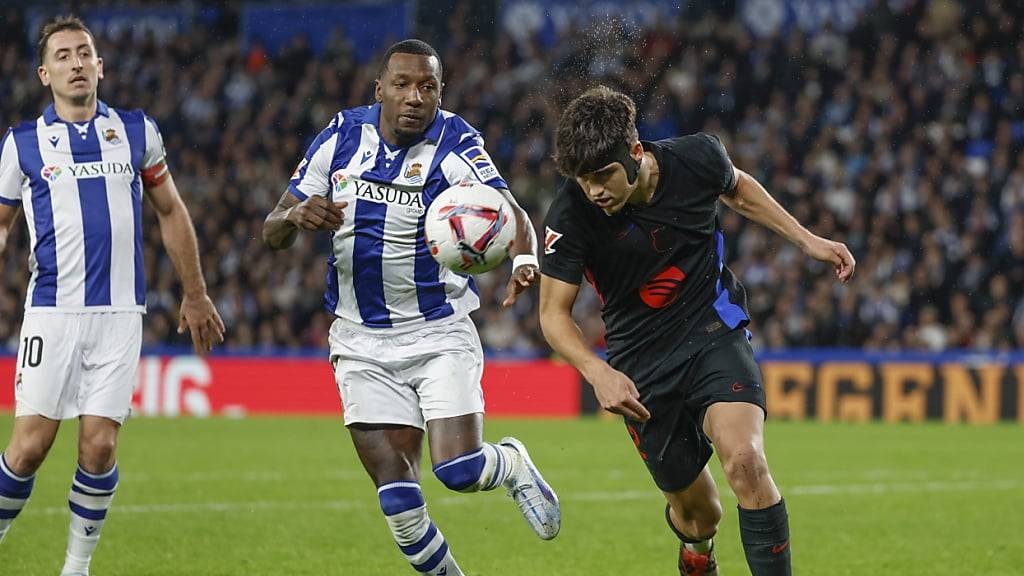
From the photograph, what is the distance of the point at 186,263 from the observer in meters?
6.48

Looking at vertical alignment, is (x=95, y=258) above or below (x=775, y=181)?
above

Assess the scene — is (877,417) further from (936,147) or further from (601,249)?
(601,249)

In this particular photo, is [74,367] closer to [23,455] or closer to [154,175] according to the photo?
[23,455]

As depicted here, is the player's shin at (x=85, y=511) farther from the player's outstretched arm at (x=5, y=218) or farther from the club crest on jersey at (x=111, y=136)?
the club crest on jersey at (x=111, y=136)

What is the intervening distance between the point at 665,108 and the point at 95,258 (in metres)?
16.1

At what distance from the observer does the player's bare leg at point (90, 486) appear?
612cm

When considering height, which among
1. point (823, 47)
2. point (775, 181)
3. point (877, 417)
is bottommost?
point (877, 417)

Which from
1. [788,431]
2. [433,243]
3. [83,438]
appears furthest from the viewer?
[788,431]

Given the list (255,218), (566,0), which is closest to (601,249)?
(255,218)

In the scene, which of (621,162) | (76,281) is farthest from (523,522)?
(621,162)

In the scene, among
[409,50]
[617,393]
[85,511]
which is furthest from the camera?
[85,511]

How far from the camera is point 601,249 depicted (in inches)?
219

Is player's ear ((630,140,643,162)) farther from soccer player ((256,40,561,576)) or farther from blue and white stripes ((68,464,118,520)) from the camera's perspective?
blue and white stripes ((68,464,118,520))

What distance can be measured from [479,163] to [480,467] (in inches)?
49.2
